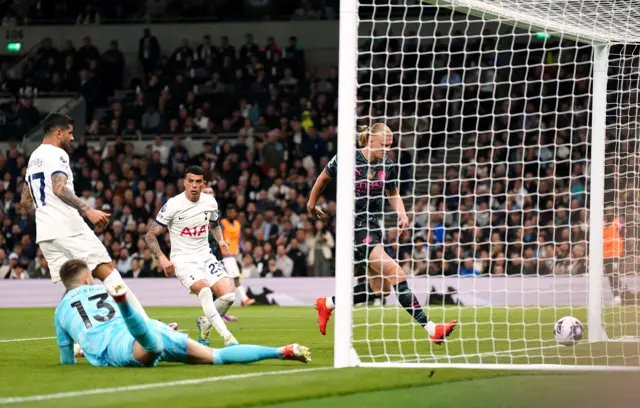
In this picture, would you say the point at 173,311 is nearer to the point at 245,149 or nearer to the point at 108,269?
the point at 245,149

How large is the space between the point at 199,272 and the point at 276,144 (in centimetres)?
1447

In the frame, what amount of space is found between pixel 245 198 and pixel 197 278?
542 inches

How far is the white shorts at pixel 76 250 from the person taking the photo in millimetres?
9852

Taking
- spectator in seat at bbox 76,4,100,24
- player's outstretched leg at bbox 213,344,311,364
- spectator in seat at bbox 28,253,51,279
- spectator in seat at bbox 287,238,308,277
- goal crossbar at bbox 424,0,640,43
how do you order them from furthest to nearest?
spectator in seat at bbox 76,4,100,24
spectator in seat at bbox 28,253,51,279
spectator in seat at bbox 287,238,308,277
goal crossbar at bbox 424,0,640,43
player's outstretched leg at bbox 213,344,311,364

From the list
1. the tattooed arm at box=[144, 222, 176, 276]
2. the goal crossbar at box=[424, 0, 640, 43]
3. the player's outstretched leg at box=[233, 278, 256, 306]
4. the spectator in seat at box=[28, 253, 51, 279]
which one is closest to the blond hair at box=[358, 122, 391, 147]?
the goal crossbar at box=[424, 0, 640, 43]

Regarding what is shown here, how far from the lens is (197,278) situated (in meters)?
10.9

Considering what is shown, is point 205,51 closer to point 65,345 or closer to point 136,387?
point 65,345

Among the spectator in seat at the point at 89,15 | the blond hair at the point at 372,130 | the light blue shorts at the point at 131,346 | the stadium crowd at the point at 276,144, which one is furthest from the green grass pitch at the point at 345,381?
the spectator in seat at the point at 89,15

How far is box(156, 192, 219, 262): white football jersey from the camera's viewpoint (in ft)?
36.7

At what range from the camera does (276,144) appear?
2538 centimetres

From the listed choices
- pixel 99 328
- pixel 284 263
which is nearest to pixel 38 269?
pixel 284 263

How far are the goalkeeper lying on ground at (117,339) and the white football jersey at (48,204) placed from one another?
142 centimetres

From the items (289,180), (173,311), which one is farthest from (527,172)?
(173,311)

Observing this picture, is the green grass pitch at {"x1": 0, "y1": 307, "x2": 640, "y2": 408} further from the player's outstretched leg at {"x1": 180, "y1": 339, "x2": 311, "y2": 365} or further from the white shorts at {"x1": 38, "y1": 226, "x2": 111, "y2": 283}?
the white shorts at {"x1": 38, "y1": 226, "x2": 111, "y2": 283}
